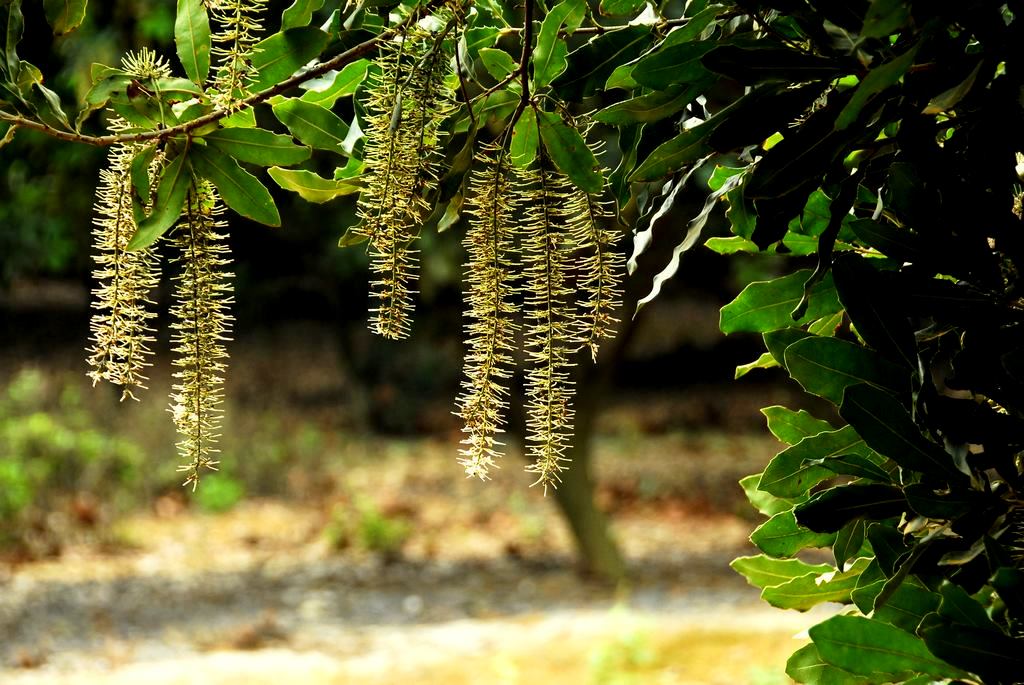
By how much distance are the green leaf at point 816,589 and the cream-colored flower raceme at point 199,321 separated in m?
0.55

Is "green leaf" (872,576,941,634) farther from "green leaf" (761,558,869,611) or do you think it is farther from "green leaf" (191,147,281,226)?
"green leaf" (191,147,281,226)

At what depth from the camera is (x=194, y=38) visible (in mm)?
982

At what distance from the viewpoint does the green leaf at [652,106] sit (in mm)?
919

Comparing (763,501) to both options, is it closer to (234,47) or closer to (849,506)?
(849,506)

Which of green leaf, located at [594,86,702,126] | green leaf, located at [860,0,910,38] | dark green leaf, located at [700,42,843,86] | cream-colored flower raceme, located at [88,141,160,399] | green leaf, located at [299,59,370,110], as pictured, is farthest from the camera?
green leaf, located at [299,59,370,110]

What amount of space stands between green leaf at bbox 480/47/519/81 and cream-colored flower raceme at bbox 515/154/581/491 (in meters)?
0.12

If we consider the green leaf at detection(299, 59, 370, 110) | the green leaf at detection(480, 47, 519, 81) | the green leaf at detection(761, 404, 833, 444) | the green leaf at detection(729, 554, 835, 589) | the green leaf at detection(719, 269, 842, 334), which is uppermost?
the green leaf at detection(299, 59, 370, 110)

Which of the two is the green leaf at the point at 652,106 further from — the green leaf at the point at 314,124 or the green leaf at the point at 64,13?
the green leaf at the point at 64,13

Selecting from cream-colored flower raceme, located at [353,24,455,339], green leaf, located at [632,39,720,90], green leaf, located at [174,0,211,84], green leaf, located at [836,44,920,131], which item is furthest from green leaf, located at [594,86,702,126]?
green leaf, located at [174,0,211,84]


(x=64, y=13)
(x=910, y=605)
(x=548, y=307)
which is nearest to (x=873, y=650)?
(x=910, y=605)

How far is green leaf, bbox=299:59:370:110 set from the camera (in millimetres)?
1123

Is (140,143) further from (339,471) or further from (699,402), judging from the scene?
→ (699,402)

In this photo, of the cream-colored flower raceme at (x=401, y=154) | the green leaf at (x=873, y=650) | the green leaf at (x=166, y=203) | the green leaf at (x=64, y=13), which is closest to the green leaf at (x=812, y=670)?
the green leaf at (x=873, y=650)

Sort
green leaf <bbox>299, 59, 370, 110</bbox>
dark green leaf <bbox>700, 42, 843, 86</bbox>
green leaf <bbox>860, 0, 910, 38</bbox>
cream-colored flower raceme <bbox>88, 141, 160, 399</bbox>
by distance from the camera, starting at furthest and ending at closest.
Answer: green leaf <bbox>299, 59, 370, 110</bbox>, cream-colored flower raceme <bbox>88, 141, 160, 399</bbox>, dark green leaf <bbox>700, 42, 843, 86</bbox>, green leaf <bbox>860, 0, 910, 38</bbox>
